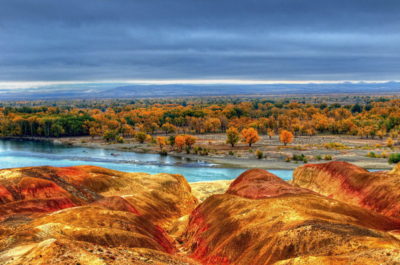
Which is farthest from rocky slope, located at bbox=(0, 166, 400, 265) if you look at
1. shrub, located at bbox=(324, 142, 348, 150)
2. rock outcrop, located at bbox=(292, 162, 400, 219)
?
shrub, located at bbox=(324, 142, 348, 150)

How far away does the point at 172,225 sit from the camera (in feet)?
144

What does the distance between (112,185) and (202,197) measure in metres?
15.0

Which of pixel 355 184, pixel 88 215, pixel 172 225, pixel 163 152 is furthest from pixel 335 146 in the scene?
pixel 88 215

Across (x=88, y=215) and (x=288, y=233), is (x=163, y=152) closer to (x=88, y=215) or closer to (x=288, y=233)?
(x=88, y=215)

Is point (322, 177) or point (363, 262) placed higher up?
→ point (363, 262)

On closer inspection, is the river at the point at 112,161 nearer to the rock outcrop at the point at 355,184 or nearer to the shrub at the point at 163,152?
the shrub at the point at 163,152

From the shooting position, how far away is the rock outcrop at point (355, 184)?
43838mm

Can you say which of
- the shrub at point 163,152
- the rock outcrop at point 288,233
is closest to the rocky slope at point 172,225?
the rock outcrop at point 288,233

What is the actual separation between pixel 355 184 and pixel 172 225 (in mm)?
26470

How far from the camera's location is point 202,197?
60.1 metres

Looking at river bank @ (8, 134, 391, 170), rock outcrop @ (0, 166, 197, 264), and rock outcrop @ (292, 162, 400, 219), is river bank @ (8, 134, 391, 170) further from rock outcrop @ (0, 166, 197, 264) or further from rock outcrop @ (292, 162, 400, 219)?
Answer: rock outcrop @ (0, 166, 197, 264)

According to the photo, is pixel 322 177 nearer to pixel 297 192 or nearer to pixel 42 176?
pixel 297 192

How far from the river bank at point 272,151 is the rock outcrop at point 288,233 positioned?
50282 millimetres

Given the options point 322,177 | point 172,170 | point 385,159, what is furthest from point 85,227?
point 385,159
